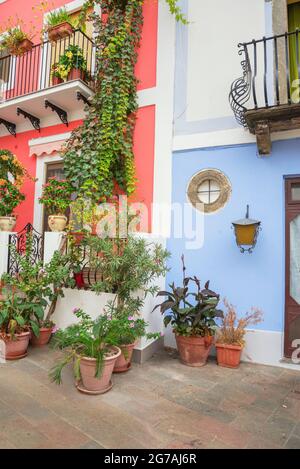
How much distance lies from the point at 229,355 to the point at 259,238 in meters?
1.66

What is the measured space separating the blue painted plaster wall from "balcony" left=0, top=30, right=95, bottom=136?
2802 mm

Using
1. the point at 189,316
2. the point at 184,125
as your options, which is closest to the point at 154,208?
the point at 184,125

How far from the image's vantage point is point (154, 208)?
5039mm

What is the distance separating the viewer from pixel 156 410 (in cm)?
285

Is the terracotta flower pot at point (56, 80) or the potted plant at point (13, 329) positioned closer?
the potted plant at point (13, 329)

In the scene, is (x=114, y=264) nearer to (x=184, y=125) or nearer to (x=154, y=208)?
(x=154, y=208)

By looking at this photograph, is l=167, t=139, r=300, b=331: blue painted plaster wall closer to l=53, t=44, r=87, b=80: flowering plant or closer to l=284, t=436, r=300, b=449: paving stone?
l=284, t=436, r=300, b=449: paving stone

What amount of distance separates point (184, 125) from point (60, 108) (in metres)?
2.79

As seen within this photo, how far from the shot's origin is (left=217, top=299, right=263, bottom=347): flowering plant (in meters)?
4.10

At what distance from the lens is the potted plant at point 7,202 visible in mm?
5611

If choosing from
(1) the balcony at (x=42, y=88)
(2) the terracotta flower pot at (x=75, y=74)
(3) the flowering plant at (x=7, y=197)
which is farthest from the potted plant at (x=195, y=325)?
(2) the terracotta flower pot at (x=75, y=74)

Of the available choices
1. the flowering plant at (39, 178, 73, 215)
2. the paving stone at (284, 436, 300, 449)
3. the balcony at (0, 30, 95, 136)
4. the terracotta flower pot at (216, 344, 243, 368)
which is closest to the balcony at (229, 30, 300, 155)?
the terracotta flower pot at (216, 344, 243, 368)

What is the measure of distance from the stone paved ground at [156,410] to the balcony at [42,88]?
472 cm

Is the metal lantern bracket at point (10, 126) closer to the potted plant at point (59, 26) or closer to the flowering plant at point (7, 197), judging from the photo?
the flowering plant at point (7, 197)
